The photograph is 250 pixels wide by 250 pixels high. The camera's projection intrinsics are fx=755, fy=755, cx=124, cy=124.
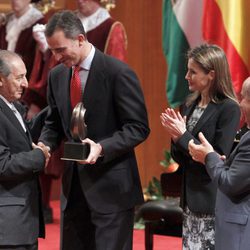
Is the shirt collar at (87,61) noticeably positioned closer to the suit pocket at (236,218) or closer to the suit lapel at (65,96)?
the suit lapel at (65,96)

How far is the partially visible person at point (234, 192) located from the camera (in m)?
3.09

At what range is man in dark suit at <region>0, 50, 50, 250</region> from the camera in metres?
3.48

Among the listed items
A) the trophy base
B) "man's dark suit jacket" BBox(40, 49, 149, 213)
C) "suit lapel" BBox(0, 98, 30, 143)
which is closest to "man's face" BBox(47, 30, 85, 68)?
"man's dark suit jacket" BBox(40, 49, 149, 213)

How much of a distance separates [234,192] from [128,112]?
0.79m

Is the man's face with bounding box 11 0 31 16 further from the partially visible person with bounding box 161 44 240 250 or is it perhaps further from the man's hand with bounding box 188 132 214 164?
the man's hand with bounding box 188 132 214 164

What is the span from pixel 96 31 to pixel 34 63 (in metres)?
0.68

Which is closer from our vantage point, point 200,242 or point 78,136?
point 78,136

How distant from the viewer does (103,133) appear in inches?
147

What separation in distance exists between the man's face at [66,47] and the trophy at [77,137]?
29 centimetres

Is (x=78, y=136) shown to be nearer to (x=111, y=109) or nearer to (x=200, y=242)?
(x=111, y=109)

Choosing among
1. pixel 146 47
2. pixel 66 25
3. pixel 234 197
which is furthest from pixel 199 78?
pixel 146 47

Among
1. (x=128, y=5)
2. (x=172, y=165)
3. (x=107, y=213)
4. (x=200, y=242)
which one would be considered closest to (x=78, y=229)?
(x=107, y=213)

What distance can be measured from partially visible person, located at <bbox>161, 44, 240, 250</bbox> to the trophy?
1.44 feet

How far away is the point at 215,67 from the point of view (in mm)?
3805
